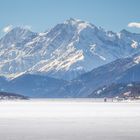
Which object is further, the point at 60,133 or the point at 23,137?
the point at 60,133

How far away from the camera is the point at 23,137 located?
6988 centimetres

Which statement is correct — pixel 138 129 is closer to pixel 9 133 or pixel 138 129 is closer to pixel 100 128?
pixel 100 128

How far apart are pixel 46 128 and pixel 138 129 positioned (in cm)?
1588

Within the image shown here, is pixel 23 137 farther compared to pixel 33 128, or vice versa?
pixel 33 128

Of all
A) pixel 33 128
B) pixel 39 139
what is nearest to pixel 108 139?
pixel 39 139

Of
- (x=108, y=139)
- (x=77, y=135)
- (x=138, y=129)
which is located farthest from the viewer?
(x=138, y=129)

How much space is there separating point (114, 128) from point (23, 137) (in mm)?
20231

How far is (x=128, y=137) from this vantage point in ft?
228

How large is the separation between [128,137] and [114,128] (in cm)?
1446

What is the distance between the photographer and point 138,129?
80812 mm

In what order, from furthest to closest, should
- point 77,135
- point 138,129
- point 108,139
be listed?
point 138,129 < point 77,135 < point 108,139

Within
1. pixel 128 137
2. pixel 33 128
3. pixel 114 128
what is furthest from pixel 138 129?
pixel 33 128

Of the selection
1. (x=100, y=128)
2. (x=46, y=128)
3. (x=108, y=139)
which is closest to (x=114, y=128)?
(x=100, y=128)

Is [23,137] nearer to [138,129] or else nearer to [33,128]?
[33,128]
